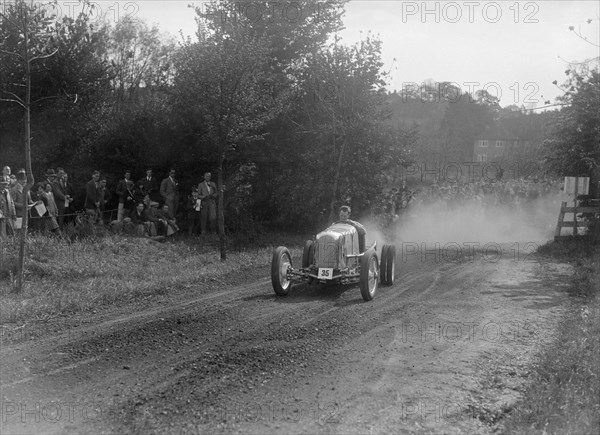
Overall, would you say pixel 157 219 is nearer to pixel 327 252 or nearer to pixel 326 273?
pixel 327 252

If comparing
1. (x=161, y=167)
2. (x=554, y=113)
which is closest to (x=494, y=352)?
(x=161, y=167)

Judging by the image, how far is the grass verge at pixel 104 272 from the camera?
1086cm

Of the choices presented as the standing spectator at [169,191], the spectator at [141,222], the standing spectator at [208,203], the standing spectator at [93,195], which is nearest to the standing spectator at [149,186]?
the standing spectator at [169,191]

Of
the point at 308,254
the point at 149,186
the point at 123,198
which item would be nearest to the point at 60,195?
the point at 123,198

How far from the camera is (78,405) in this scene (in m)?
6.31

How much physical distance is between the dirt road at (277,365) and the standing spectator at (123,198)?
788 cm

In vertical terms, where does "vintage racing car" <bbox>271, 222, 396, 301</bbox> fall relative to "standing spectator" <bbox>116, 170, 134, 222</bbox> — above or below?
below

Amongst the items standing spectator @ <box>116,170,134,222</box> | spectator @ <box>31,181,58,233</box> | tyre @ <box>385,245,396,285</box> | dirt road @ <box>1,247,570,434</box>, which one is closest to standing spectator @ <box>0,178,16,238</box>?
spectator @ <box>31,181,58,233</box>

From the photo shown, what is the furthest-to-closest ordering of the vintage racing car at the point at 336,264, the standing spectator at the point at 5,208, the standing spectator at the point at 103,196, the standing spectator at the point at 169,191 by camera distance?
the standing spectator at the point at 169,191 → the standing spectator at the point at 103,196 → the standing spectator at the point at 5,208 → the vintage racing car at the point at 336,264

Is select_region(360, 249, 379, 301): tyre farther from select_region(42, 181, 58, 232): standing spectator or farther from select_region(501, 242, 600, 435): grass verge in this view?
select_region(42, 181, 58, 232): standing spectator

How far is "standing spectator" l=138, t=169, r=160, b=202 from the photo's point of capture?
65.5ft

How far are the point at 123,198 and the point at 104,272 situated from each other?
19.5 ft

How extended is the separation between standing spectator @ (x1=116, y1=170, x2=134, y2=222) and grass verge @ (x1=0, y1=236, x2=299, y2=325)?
2.21 metres

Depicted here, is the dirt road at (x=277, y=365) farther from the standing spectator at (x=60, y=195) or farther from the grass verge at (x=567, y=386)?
the standing spectator at (x=60, y=195)
